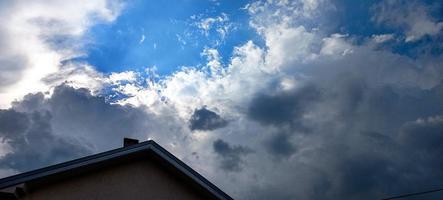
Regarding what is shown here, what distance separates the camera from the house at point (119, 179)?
1064 centimetres

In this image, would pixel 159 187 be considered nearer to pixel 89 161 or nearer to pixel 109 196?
pixel 109 196

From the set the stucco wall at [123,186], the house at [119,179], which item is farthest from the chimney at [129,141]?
the stucco wall at [123,186]

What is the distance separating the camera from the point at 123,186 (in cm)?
1206

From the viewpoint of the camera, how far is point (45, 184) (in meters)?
11.0

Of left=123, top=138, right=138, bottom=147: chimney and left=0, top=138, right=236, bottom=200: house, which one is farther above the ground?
left=123, top=138, right=138, bottom=147: chimney

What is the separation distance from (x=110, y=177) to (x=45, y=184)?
6.49 feet

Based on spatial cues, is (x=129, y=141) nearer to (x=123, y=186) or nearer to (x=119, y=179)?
(x=119, y=179)

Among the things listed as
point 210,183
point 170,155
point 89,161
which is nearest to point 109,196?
point 89,161

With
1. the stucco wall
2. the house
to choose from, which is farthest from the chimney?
the stucco wall

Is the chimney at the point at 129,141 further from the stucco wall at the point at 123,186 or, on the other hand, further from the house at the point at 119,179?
the stucco wall at the point at 123,186

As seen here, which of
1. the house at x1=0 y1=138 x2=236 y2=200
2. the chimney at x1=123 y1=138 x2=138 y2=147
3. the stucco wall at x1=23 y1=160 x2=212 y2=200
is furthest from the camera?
the chimney at x1=123 y1=138 x2=138 y2=147

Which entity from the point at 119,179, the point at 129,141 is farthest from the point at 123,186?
the point at 129,141

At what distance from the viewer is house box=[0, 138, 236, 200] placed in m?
10.6

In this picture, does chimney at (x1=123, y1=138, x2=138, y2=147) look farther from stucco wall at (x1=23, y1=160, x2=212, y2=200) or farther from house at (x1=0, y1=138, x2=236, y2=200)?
stucco wall at (x1=23, y1=160, x2=212, y2=200)
